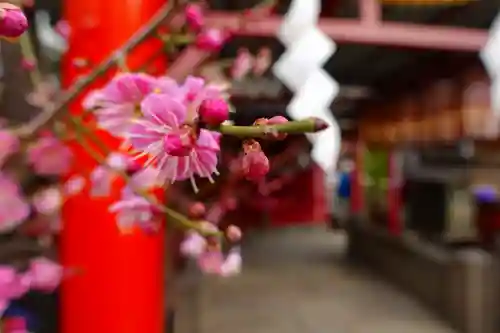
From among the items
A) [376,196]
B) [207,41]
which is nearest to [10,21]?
[207,41]

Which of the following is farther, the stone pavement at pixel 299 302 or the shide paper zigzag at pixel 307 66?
the stone pavement at pixel 299 302

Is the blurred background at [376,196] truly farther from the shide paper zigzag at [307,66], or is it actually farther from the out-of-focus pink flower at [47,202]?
the out-of-focus pink flower at [47,202]

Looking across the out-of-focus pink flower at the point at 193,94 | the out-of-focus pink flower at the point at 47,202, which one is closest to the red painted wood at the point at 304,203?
the out-of-focus pink flower at the point at 47,202

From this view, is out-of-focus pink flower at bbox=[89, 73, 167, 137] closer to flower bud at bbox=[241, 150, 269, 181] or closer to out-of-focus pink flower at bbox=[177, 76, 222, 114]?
out-of-focus pink flower at bbox=[177, 76, 222, 114]

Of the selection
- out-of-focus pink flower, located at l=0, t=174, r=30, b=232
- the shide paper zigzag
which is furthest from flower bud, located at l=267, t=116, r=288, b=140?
the shide paper zigzag

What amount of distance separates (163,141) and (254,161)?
0.08 metres

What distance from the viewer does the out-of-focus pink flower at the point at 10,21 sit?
534mm

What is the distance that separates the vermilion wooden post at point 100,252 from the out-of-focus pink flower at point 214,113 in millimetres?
1797

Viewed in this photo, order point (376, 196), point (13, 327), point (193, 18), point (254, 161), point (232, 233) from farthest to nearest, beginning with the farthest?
point (376, 196)
point (193, 18)
point (13, 327)
point (232, 233)
point (254, 161)

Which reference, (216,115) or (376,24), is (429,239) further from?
(216,115)

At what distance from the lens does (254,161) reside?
50 cm

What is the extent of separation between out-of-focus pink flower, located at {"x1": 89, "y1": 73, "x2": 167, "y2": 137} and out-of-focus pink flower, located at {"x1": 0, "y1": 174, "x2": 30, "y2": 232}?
0.28m

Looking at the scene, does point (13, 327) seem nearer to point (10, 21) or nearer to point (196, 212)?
point (196, 212)

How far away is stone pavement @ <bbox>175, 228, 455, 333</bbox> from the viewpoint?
482 cm
